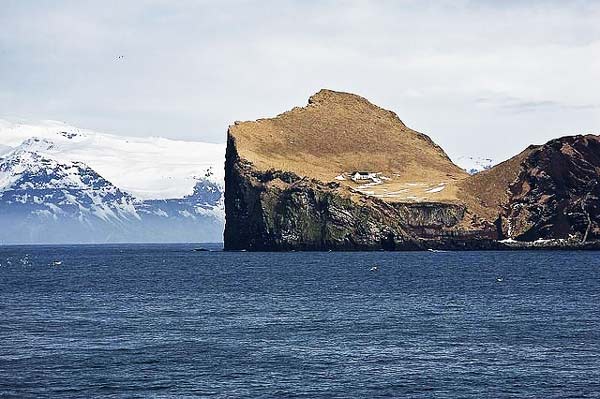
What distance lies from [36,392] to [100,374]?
623 centimetres

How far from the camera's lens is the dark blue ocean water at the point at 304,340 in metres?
69.1

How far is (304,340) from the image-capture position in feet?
290

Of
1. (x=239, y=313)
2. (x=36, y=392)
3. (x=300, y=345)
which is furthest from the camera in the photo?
(x=239, y=313)

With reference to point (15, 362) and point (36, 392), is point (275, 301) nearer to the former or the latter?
point (15, 362)

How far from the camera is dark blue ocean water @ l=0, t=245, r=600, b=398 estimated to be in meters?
69.1

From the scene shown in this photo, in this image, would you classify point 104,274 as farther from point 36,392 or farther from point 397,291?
point 36,392

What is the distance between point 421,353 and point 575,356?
11.5m

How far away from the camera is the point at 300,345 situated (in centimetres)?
8562

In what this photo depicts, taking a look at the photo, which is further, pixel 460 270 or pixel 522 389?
pixel 460 270

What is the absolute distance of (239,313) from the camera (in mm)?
111000

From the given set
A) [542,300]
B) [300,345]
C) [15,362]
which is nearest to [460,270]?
[542,300]

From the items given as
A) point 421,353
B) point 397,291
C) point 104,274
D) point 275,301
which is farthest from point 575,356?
point 104,274

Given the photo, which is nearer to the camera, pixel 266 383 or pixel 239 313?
pixel 266 383

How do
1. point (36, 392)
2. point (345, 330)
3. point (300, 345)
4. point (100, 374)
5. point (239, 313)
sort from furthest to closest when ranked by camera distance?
point (239, 313)
point (345, 330)
point (300, 345)
point (100, 374)
point (36, 392)
